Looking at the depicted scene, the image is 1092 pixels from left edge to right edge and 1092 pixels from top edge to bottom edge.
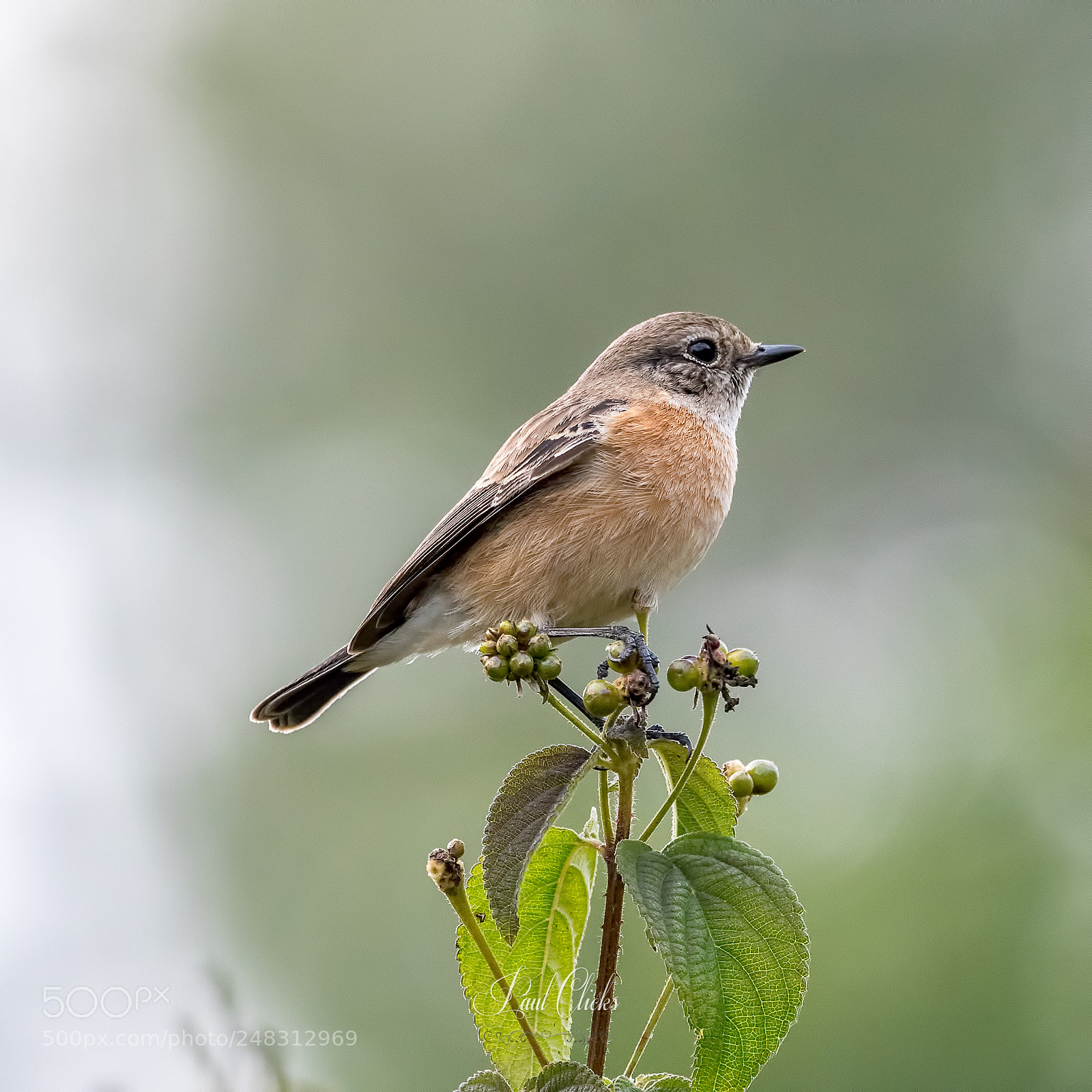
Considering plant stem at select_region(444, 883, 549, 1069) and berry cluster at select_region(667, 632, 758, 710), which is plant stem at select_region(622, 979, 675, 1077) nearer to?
plant stem at select_region(444, 883, 549, 1069)

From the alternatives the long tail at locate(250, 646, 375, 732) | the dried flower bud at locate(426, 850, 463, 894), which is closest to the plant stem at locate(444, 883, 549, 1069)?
the dried flower bud at locate(426, 850, 463, 894)

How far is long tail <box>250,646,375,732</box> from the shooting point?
16.1 feet

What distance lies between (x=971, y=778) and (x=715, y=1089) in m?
4.28

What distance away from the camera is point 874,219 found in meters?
11.1

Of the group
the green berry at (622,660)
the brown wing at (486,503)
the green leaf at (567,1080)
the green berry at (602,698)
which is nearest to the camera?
the green leaf at (567,1080)

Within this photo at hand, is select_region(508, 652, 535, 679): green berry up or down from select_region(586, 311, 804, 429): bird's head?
down

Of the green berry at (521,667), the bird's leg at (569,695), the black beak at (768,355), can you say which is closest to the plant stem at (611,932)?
the green berry at (521,667)

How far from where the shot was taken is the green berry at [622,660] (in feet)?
7.97

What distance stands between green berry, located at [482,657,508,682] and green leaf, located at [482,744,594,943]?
227mm

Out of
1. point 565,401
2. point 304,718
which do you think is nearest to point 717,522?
point 565,401

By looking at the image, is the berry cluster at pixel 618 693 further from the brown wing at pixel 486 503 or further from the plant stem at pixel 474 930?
the brown wing at pixel 486 503

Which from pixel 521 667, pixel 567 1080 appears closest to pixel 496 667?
pixel 521 667

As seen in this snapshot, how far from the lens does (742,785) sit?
253 cm

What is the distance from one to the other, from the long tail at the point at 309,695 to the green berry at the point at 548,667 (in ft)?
8.13
